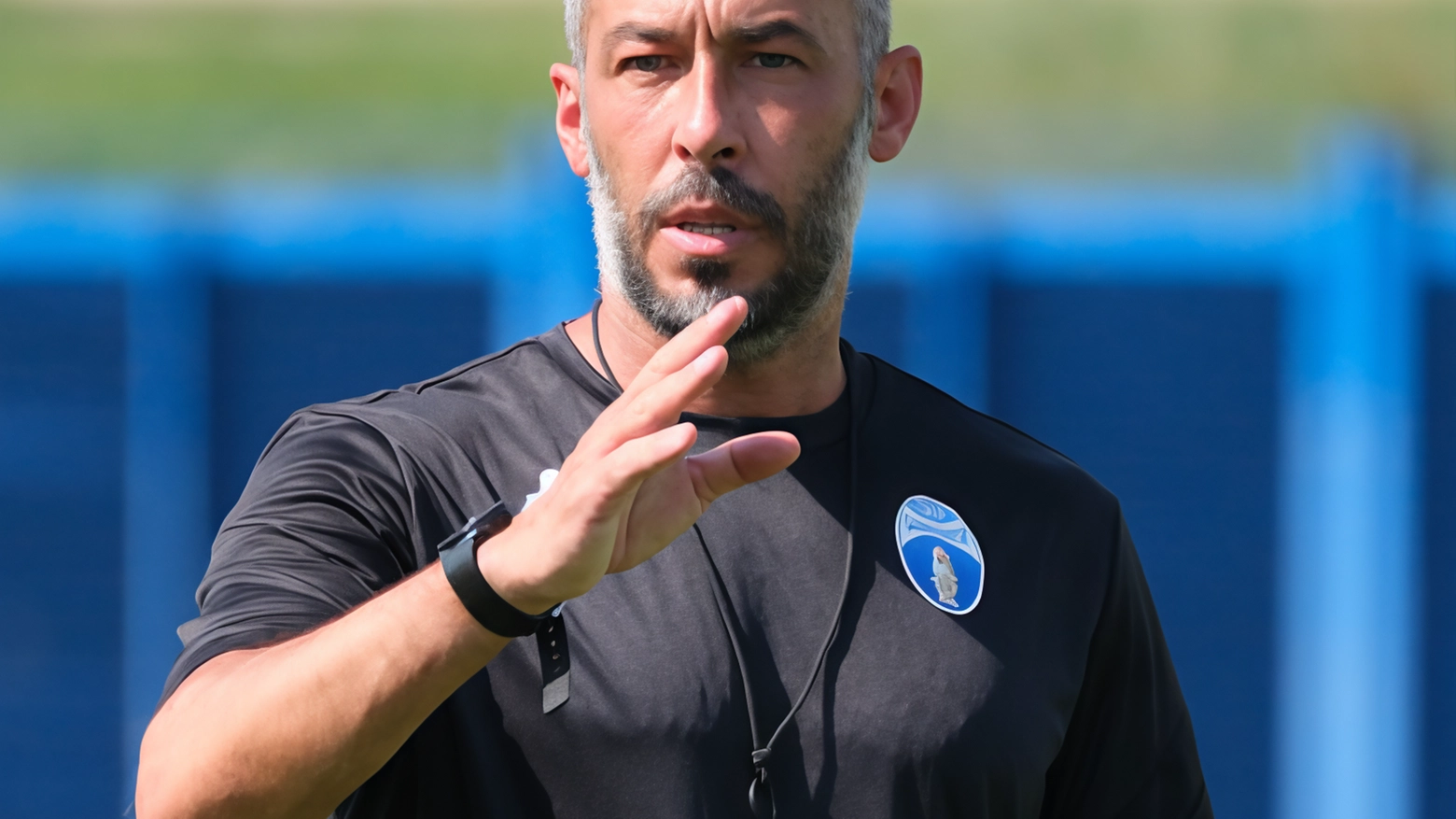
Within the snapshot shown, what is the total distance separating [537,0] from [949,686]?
10.2m

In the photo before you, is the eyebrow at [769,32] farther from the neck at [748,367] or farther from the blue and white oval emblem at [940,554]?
the blue and white oval emblem at [940,554]

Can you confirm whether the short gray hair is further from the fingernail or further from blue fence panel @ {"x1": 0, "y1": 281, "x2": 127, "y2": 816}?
blue fence panel @ {"x1": 0, "y1": 281, "x2": 127, "y2": 816}

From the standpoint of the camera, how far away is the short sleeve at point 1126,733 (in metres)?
2.04

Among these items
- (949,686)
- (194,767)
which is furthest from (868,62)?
(194,767)

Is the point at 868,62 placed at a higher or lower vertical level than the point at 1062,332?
higher

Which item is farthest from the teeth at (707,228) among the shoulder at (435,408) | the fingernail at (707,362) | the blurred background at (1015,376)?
the blurred background at (1015,376)

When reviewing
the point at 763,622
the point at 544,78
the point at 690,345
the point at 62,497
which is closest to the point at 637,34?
the point at 690,345

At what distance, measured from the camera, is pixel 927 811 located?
179 cm

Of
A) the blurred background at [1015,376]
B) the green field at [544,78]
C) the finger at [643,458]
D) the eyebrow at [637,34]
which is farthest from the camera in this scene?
the green field at [544,78]

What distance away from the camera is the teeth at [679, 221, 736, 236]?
1.92 metres

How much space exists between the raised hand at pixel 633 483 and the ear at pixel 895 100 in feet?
2.70

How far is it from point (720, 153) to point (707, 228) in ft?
0.31

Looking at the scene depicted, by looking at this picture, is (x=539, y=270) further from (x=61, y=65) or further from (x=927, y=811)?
(x=61, y=65)

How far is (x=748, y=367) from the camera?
2012 millimetres
